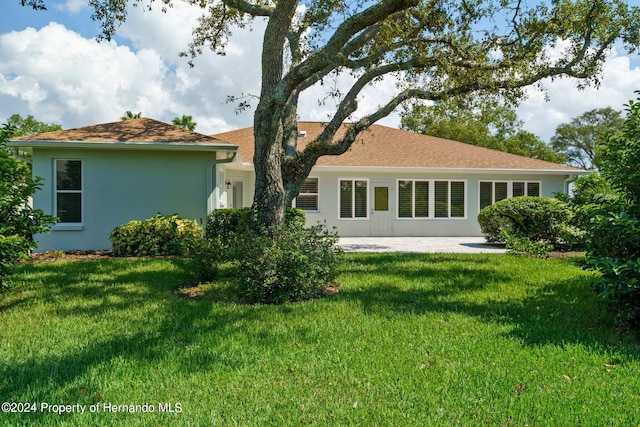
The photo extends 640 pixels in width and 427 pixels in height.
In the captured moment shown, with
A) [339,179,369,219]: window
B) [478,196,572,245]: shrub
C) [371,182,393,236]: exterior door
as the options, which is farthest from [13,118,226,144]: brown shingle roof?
[478,196,572,245]: shrub

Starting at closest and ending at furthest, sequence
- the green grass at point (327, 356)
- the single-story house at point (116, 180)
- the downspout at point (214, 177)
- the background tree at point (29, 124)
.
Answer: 1. the green grass at point (327, 356)
2. the single-story house at point (116, 180)
3. the downspout at point (214, 177)
4. the background tree at point (29, 124)

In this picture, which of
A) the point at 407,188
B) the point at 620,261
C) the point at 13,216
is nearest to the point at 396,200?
the point at 407,188

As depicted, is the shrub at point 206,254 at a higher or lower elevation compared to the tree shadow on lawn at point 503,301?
higher

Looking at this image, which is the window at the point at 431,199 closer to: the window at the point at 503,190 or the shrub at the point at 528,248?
the window at the point at 503,190

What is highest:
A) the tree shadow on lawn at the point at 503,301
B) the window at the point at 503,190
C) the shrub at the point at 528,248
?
the window at the point at 503,190

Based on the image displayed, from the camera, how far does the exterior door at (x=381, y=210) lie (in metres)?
18.0

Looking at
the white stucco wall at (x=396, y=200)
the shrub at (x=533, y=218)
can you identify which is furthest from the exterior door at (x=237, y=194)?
the shrub at (x=533, y=218)

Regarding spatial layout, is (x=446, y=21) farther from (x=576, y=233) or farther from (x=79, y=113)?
(x=79, y=113)

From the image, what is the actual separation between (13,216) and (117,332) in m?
2.63

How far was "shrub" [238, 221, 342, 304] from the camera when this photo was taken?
6383mm

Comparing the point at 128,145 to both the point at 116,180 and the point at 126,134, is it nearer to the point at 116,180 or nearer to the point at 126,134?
the point at 126,134

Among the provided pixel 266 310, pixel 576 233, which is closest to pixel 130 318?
pixel 266 310

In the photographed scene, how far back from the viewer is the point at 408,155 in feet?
62.4

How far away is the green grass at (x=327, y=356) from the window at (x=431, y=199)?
36.2 ft
